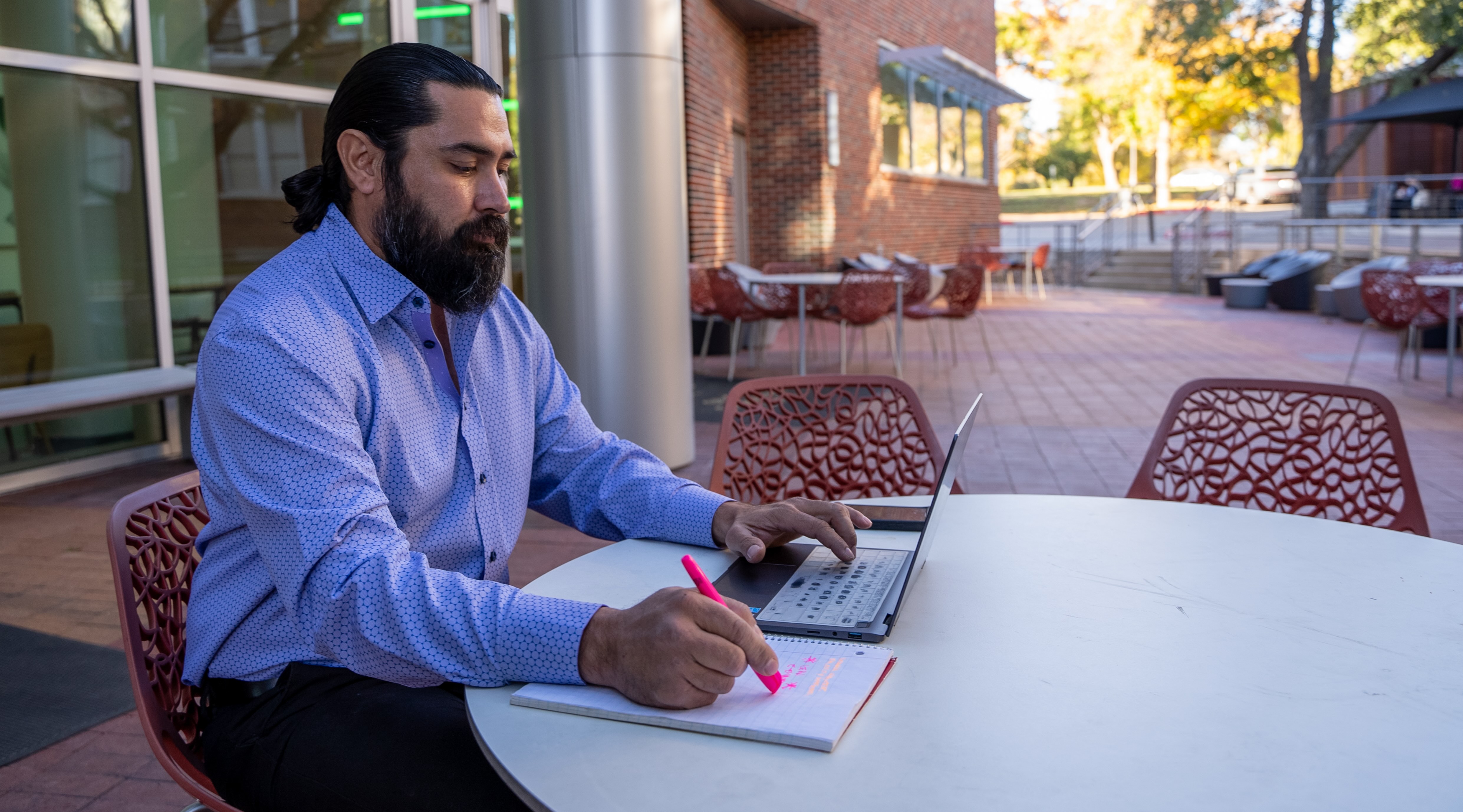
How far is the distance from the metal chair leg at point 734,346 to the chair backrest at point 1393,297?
14.9 ft

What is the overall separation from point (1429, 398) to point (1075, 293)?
1288cm

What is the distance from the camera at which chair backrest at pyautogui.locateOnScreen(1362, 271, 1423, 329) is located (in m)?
8.06

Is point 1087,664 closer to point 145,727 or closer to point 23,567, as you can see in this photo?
point 145,727

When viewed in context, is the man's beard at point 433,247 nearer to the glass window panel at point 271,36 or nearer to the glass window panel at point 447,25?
the glass window panel at point 271,36

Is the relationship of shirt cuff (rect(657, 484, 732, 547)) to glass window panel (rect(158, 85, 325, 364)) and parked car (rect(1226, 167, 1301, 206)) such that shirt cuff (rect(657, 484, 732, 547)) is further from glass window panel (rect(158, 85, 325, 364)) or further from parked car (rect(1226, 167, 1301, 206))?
parked car (rect(1226, 167, 1301, 206))

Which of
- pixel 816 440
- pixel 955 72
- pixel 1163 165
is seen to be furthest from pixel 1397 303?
pixel 1163 165

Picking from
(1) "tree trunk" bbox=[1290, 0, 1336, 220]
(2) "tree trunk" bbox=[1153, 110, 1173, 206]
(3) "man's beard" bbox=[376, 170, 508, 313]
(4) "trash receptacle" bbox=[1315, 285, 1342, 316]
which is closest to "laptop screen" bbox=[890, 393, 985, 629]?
(3) "man's beard" bbox=[376, 170, 508, 313]

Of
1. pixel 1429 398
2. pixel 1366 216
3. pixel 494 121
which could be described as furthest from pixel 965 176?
pixel 494 121

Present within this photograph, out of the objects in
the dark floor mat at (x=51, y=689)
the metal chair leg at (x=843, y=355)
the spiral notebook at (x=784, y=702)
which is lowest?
the dark floor mat at (x=51, y=689)

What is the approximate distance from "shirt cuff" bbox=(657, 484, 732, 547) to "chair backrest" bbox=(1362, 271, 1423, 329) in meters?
7.88

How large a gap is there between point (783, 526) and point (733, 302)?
743 centimetres

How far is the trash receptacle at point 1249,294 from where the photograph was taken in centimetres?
1606

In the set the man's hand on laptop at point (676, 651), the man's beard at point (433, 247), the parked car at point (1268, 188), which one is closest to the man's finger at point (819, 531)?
the man's hand on laptop at point (676, 651)

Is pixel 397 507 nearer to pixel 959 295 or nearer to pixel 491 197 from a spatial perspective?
pixel 491 197
